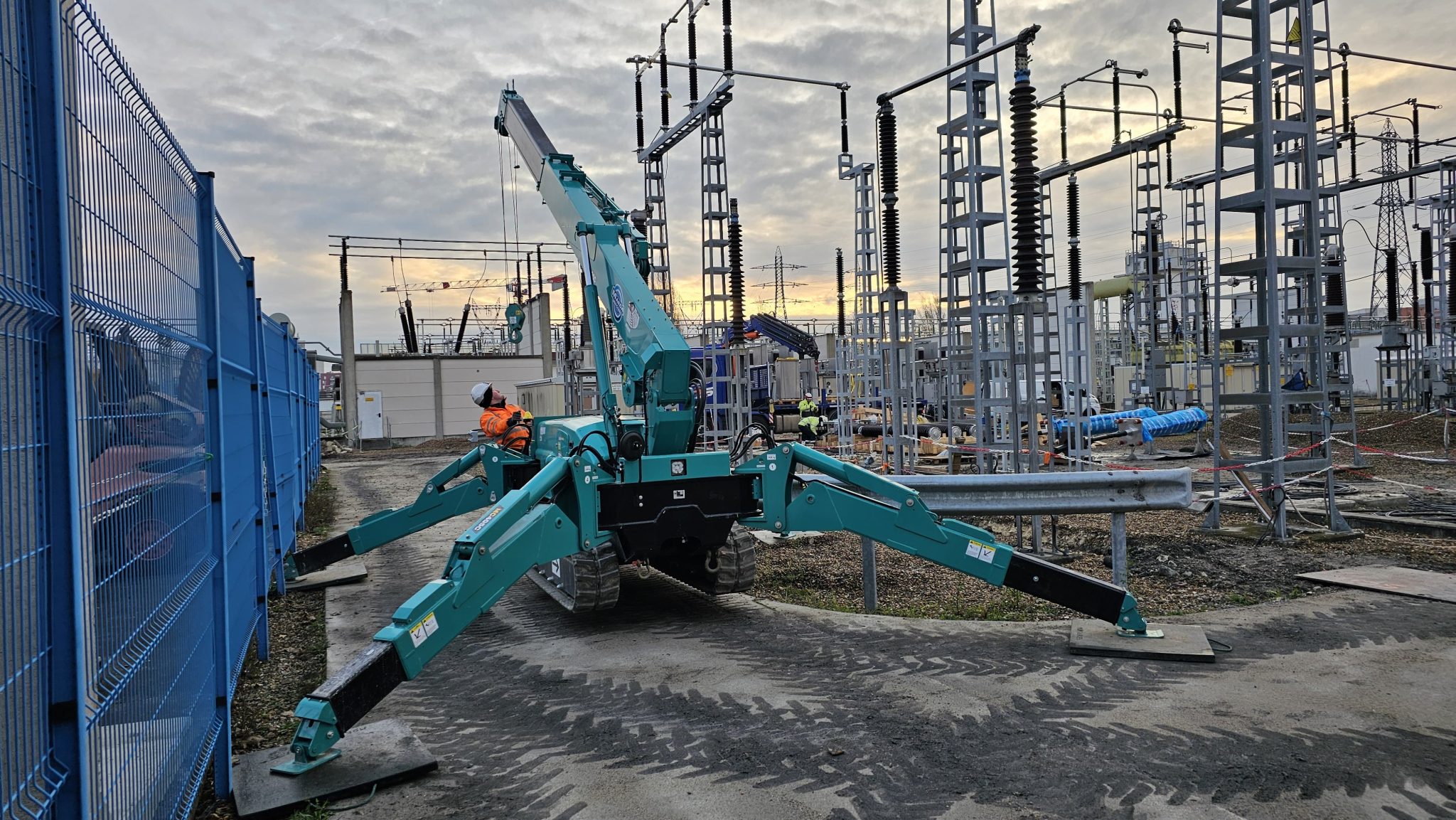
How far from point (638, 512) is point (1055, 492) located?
134 inches

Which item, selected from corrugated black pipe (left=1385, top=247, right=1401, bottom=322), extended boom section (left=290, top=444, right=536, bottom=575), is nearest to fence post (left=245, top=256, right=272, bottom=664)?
extended boom section (left=290, top=444, right=536, bottom=575)

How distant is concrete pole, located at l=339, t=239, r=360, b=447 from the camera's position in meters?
39.2

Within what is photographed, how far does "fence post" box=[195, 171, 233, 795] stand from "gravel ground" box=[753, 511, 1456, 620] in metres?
4.74

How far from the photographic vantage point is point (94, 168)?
122 inches

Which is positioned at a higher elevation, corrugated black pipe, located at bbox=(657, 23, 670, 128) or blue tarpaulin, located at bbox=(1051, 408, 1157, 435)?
corrugated black pipe, located at bbox=(657, 23, 670, 128)

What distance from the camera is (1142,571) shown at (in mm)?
9016

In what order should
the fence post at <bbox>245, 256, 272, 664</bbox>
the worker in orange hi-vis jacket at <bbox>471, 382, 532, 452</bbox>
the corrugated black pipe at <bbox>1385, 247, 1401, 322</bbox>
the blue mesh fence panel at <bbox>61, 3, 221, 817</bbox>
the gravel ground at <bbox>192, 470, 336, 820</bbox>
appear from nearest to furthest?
the blue mesh fence panel at <bbox>61, 3, 221, 817</bbox>, the gravel ground at <bbox>192, 470, 336, 820</bbox>, the fence post at <bbox>245, 256, 272, 664</bbox>, the worker in orange hi-vis jacket at <bbox>471, 382, 532, 452</bbox>, the corrugated black pipe at <bbox>1385, 247, 1401, 322</bbox>

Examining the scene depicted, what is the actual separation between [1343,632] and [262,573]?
25.4 ft

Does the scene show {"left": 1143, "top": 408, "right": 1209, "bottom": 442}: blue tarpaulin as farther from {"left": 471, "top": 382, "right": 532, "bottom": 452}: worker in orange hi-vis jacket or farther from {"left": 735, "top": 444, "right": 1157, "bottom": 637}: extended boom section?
{"left": 735, "top": 444, "right": 1157, "bottom": 637}: extended boom section

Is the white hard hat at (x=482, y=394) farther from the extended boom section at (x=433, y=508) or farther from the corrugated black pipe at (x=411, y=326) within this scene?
the corrugated black pipe at (x=411, y=326)

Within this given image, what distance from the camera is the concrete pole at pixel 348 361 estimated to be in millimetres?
39188

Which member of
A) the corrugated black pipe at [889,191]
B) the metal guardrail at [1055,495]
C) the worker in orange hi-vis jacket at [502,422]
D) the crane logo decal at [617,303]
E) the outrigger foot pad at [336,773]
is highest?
the corrugated black pipe at [889,191]

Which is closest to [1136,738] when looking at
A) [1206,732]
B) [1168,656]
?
[1206,732]

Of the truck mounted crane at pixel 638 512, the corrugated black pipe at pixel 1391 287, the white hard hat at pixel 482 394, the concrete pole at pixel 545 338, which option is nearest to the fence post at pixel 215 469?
the truck mounted crane at pixel 638 512
